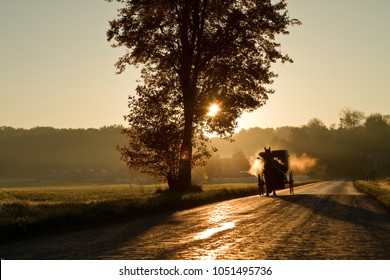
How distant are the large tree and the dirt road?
14.4 m

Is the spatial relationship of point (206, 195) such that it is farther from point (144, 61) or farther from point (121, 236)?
point (121, 236)

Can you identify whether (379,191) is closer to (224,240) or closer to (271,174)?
(271,174)

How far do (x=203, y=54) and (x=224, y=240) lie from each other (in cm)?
2032

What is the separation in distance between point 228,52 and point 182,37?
3.21 meters

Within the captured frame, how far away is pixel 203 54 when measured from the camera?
29562mm

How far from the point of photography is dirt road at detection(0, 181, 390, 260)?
29.9ft

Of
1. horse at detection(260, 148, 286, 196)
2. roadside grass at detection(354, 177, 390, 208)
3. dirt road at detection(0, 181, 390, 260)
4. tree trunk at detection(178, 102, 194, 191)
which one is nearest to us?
dirt road at detection(0, 181, 390, 260)

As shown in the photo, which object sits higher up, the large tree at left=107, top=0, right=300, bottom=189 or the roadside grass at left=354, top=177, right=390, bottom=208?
the large tree at left=107, top=0, right=300, bottom=189

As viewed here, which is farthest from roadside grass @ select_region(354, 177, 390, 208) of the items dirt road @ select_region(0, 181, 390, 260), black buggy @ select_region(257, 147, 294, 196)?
dirt road @ select_region(0, 181, 390, 260)

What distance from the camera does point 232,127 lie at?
30609 millimetres

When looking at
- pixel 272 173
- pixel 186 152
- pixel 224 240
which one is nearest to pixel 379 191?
Result: pixel 272 173

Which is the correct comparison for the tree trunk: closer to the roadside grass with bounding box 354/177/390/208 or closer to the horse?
the horse
